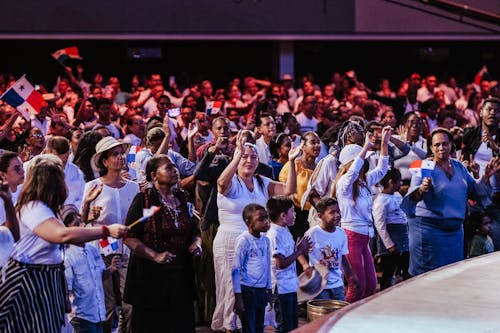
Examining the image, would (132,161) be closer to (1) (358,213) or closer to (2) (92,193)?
(2) (92,193)

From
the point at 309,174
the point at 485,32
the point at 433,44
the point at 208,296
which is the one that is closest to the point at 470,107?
the point at 485,32

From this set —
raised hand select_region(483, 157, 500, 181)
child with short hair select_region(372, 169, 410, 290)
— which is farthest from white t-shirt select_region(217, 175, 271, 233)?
child with short hair select_region(372, 169, 410, 290)

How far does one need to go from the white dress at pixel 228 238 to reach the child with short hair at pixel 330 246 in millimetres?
497

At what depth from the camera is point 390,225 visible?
1046 centimetres

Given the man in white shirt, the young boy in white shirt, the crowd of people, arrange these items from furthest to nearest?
the man in white shirt → the young boy in white shirt → the crowd of people

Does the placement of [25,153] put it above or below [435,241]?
above

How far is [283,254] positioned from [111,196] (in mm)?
1372

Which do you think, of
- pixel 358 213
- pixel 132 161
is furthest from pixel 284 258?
pixel 132 161

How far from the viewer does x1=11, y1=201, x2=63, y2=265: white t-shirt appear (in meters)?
5.95

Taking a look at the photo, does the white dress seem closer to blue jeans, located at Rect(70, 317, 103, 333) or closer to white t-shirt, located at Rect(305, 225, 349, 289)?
white t-shirt, located at Rect(305, 225, 349, 289)

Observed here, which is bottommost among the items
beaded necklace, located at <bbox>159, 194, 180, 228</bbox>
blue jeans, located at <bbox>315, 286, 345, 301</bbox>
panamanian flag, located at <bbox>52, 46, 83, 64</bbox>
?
blue jeans, located at <bbox>315, 286, 345, 301</bbox>

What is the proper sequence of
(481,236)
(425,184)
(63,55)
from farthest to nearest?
(63,55) < (481,236) < (425,184)

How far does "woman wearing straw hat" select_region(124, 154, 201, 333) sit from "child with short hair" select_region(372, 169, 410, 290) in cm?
371

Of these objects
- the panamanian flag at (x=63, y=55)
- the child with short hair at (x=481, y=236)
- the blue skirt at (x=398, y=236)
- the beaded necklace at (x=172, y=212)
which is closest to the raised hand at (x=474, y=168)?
the child with short hair at (x=481, y=236)
